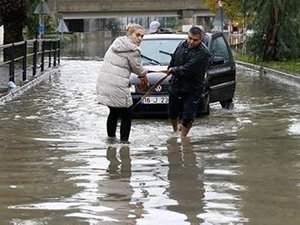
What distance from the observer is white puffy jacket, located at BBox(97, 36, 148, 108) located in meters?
9.86

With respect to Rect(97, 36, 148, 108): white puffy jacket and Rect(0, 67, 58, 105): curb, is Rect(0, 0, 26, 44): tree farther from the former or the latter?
Rect(97, 36, 148, 108): white puffy jacket

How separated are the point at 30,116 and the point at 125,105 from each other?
13.2 feet

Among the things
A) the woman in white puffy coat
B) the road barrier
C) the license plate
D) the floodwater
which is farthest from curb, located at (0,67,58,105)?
the woman in white puffy coat

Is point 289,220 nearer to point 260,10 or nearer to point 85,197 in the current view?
point 85,197

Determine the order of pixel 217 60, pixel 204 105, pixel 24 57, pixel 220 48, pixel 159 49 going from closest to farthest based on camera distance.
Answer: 1. pixel 204 105
2. pixel 217 60
3. pixel 159 49
4. pixel 220 48
5. pixel 24 57

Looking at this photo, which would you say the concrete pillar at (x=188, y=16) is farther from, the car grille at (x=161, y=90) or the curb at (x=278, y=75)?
the car grille at (x=161, y=90)

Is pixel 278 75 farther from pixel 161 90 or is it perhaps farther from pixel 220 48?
pixel 161 90

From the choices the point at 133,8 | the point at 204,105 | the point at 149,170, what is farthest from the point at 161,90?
the point at 133,8

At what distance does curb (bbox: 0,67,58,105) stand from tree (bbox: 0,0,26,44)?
6671mm

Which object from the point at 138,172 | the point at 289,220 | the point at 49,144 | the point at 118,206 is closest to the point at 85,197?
the point at 118,206

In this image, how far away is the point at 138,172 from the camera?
26.6 feet

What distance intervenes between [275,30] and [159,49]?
18.3 meters

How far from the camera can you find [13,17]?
3172cm

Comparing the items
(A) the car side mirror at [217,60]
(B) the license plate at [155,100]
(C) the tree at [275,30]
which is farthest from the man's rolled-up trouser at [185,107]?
(C) the tree at [275,30]
